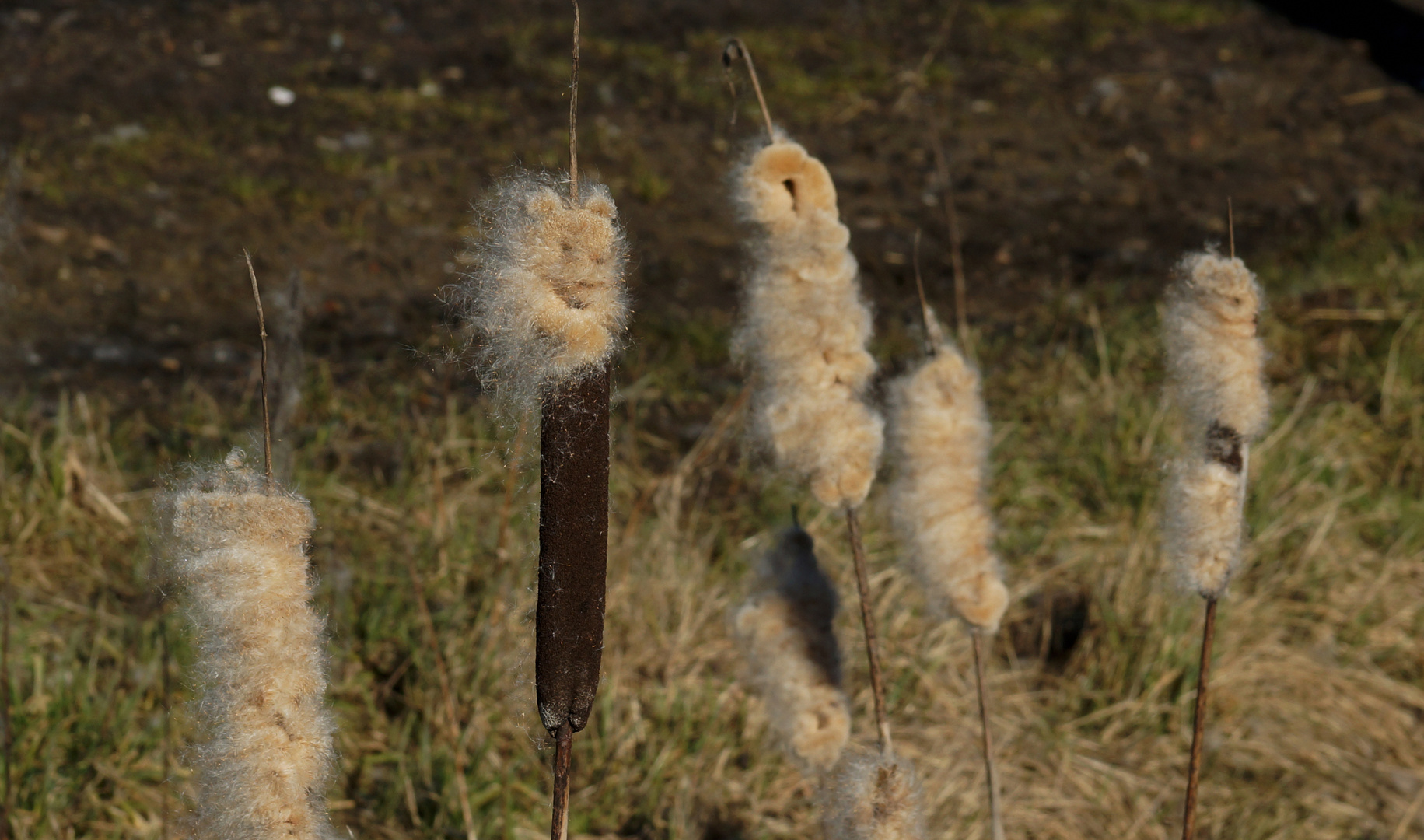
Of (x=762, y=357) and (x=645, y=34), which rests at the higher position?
(x=762, y=357)

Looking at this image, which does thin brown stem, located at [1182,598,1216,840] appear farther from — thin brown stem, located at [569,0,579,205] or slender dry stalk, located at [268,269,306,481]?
slender dry stalk, located at [268,269,306,481]

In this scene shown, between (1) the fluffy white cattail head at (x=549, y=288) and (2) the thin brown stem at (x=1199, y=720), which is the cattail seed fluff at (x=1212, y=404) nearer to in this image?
(2) the thin brown stem at (x=1199, y=720)

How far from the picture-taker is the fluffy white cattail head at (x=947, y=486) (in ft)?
4.64

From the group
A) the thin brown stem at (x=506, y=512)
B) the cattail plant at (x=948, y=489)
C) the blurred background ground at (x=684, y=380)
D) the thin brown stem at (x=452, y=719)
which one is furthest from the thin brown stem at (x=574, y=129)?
the thin brown stem at (x=506, y=512)

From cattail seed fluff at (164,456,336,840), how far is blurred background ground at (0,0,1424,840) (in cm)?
18

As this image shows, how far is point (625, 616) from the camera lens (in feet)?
8.86

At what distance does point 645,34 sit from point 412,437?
135 inches

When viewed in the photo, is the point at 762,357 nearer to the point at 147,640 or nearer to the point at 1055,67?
the point at 147,640

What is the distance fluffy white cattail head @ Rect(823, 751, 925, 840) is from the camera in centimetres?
124

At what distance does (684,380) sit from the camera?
12.4 ft

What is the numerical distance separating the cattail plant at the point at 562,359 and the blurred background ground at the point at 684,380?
0.37ft

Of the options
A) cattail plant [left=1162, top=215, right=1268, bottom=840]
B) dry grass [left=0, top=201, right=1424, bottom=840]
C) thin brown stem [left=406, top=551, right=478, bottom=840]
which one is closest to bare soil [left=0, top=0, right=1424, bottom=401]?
dry grass [left=0, top=201, right=1424, bottom=840]

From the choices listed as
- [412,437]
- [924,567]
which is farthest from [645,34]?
[924,567]

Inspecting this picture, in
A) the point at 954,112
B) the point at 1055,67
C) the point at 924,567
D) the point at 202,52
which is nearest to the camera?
the point at 924,567
